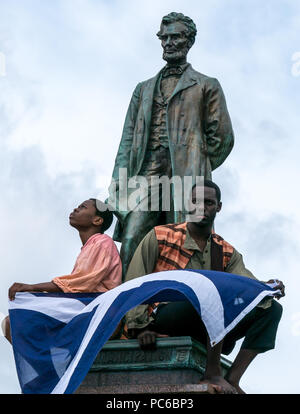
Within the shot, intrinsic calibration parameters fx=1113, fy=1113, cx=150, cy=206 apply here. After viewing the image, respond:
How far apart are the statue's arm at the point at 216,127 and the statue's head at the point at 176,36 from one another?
0.56 metres

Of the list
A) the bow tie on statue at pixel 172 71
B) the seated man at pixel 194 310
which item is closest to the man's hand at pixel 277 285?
the seated man at pixel 194 310

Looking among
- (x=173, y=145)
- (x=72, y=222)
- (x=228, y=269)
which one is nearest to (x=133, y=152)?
(x=173, y=145)

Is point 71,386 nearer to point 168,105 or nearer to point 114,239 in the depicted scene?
point 114,239

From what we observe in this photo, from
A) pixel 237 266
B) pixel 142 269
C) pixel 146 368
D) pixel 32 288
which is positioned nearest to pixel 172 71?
pixel 237 266

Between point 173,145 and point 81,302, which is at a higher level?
point 173,145

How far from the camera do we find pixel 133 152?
43.8 feet

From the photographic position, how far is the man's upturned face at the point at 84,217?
479 inches

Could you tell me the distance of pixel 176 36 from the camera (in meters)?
13.5

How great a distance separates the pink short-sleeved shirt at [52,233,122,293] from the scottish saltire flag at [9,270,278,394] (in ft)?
1.13

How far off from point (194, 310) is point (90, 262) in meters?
1.50

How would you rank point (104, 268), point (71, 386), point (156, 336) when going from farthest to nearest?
1. point (104, 268)
2. point (156, 336)
3. point (71, 386)

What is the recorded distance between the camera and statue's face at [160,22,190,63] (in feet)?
44.4

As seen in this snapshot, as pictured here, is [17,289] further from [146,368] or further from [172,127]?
[172,127]

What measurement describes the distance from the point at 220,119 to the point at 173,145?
703mm
